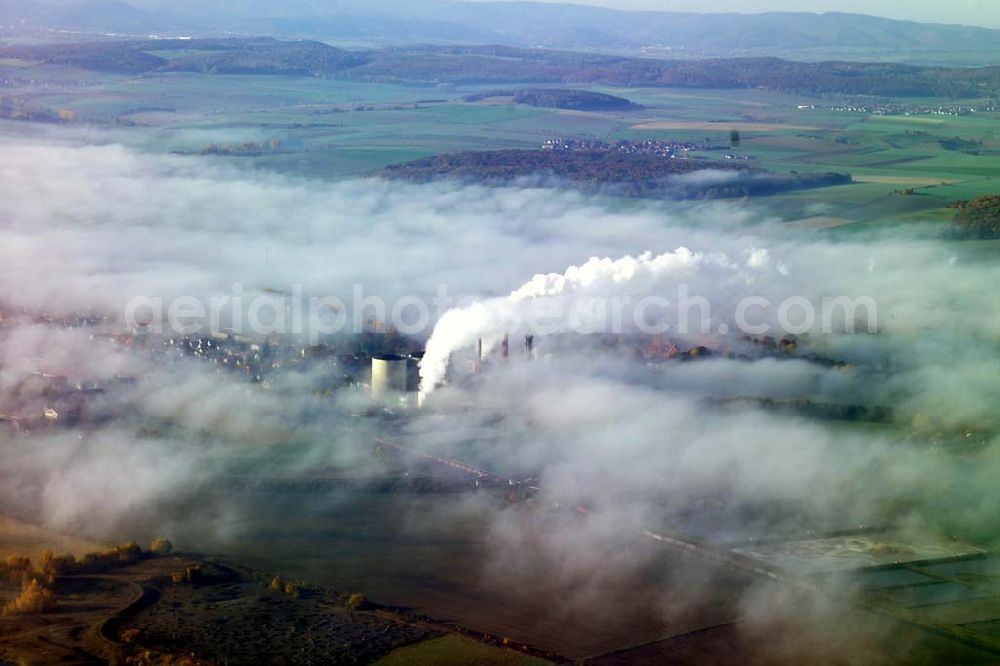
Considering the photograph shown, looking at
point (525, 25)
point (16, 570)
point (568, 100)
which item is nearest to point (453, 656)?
point (16, 570)

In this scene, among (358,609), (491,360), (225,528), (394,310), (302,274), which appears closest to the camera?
(358,609)

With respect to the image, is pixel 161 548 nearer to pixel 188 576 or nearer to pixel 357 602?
pixel 188 576

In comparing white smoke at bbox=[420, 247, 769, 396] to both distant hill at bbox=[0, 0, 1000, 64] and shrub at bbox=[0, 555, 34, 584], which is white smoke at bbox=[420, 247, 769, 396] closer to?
shrub at bbox=[0, 555, 34, 584]

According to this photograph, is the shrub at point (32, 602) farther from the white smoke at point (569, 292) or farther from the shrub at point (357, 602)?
the white smoke at point (569, 292)

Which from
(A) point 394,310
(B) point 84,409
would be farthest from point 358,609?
(A) point 394,310

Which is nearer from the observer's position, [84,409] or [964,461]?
[964,461]

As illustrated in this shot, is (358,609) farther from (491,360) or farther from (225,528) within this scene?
(491,360)

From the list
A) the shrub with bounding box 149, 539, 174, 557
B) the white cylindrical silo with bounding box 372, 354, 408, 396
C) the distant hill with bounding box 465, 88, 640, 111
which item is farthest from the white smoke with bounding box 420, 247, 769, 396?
the distant hill with bounding box 465, 88, 640, 111
